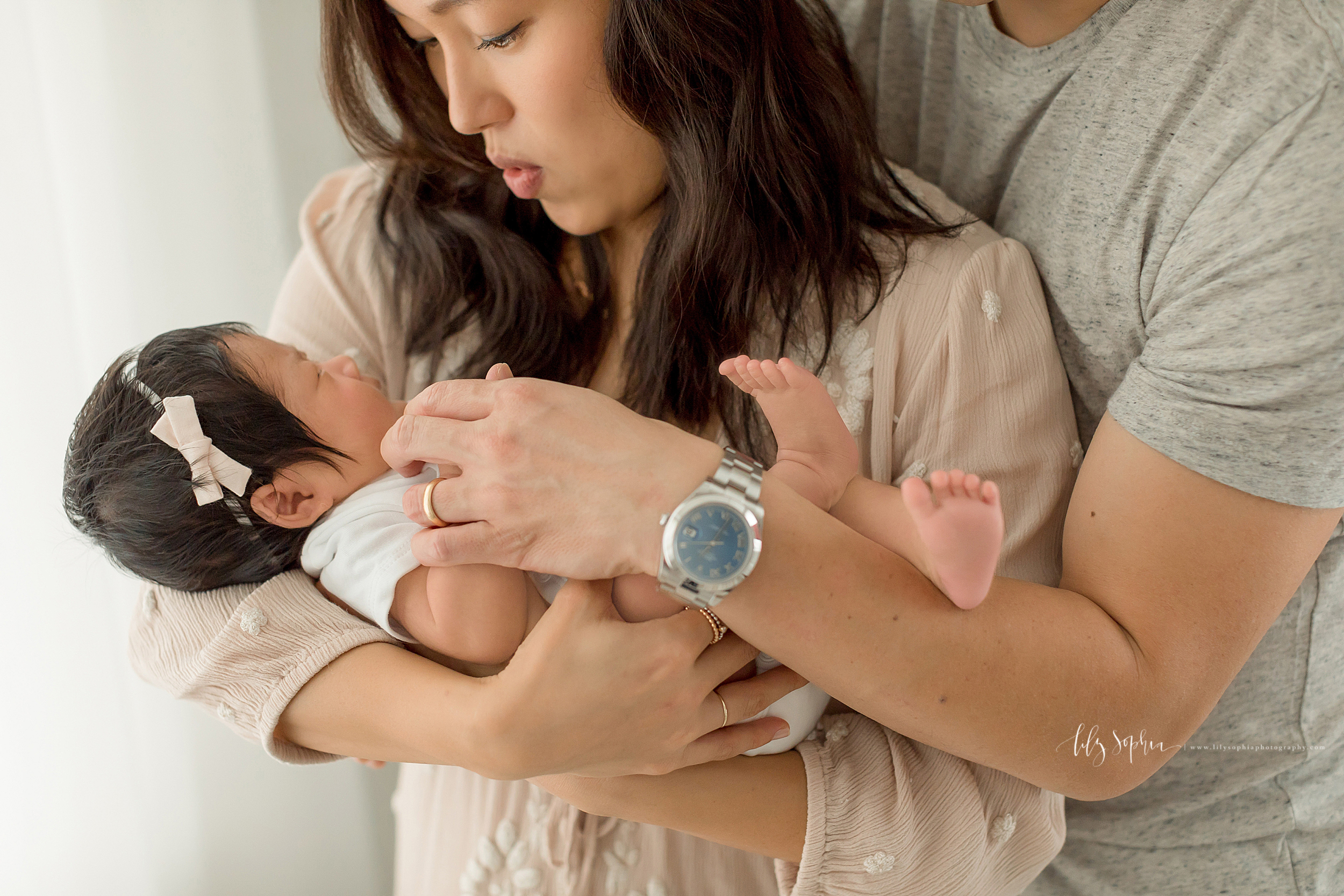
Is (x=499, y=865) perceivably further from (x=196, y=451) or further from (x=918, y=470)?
(x=918, y=470)

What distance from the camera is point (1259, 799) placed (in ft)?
4.71

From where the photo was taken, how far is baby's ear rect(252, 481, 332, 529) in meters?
1.27

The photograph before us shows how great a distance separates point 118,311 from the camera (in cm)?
172

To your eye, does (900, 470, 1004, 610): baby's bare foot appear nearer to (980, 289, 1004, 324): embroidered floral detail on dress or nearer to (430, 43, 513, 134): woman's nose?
(980, 289, 1004, 324): embroidered floral detail on dress

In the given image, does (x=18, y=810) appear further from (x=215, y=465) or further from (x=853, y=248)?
(x=853, y=248)

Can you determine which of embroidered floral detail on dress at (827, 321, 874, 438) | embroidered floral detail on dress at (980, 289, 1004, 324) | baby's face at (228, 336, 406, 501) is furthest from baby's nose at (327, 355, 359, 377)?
embroidered floral detail on dress at (980, 289, 1004, 324)

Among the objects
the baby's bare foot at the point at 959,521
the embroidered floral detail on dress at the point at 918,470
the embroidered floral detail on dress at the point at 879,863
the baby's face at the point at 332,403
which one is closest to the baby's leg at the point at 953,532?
the baby's bare foot at the point at 959,521

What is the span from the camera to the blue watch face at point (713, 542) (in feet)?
3.43

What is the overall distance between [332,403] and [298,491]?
Answer: 0.13 meters

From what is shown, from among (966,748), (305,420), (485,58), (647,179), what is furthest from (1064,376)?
(305,420)

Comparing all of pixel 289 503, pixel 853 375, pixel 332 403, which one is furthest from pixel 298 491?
pixel 853 375

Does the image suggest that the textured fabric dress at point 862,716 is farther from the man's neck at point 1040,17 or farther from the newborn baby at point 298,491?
the man's neck at point 1040,17

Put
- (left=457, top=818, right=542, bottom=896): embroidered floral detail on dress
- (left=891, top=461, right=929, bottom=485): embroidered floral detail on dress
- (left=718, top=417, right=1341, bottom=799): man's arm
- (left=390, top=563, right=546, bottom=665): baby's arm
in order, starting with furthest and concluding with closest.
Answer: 1. (left=457, top=818, right=542, bottom=896): embroidered floral detail on dress
2. (left=891, top=461, right=929, bottom=485): embroidered floral detail on dress
3. (left=390, top=563, right=546, bottom=665): baby's arm
4. (left=718, top=417, right=1341, bottom=799): man's arm

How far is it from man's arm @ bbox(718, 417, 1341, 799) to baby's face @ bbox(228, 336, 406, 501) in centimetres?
61
